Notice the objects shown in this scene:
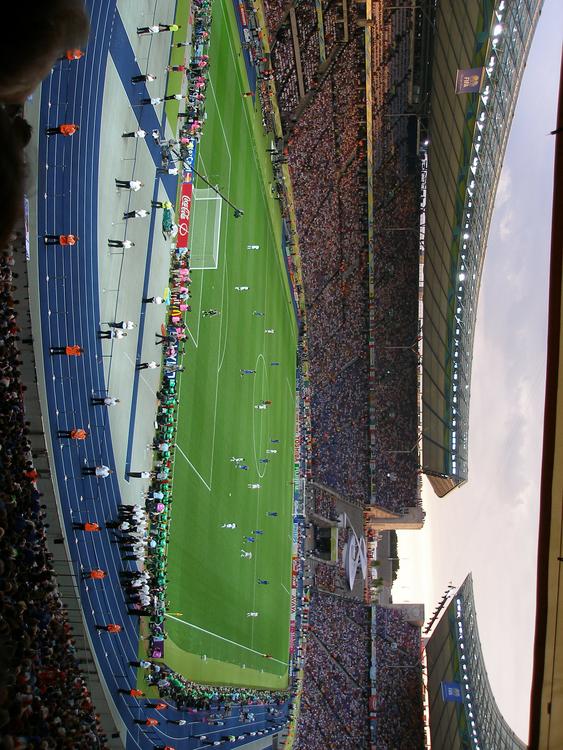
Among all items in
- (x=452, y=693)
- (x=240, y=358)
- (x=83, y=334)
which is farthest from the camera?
(x=452, y=693)

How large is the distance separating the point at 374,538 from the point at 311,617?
983 cm

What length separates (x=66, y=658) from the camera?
13.8 m

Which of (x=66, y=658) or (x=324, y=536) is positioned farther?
(x=324, y=536)

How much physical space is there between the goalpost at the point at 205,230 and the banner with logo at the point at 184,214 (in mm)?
610

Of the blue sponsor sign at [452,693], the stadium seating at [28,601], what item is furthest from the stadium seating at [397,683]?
the stadium seating at [28,601]

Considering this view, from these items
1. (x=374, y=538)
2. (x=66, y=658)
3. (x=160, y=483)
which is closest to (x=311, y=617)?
(x=374, y=538)

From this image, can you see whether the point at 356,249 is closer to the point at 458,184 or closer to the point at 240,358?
the point at 458,184

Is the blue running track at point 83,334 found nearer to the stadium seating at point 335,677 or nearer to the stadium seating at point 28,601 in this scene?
the stadium seating at point 28,601

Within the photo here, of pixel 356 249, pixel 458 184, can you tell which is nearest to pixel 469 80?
pixel 458 184

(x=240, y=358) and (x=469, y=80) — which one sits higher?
(x=469, y=80)

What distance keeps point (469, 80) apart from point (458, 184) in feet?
19.4

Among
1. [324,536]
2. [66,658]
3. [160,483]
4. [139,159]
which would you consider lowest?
[324,536]

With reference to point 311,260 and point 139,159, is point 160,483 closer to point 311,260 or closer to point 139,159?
point 139,159

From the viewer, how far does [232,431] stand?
29.5 metres
